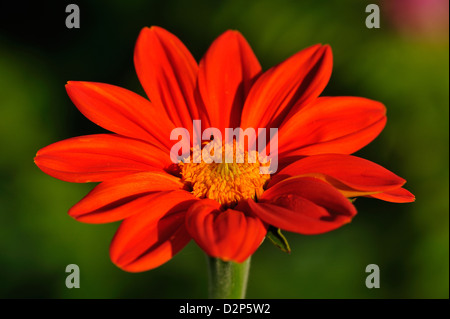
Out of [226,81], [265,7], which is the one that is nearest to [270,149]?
[226,81]

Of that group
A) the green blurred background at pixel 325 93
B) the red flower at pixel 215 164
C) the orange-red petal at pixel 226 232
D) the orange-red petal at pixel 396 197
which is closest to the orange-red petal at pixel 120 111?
the red flower at pixel 215 164

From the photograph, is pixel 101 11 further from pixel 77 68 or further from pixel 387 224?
pixel 387 224

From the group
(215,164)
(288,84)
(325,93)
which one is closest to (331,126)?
(288,84)

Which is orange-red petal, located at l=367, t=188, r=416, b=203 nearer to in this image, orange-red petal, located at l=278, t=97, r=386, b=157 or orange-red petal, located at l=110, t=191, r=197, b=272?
orange-red petal, located at l=278, t=97, r=386, b=157

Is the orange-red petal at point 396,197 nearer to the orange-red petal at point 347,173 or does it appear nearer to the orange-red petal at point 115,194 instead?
the orange-red petal at point 347,173

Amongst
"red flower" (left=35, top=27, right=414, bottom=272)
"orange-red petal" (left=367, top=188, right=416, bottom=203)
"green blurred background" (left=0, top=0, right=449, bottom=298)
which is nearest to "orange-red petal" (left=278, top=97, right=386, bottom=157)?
"red flower" (left=35, top=27, right=414, bottom=272)

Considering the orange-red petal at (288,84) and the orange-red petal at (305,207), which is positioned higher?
the orange-red petal at (288,84)

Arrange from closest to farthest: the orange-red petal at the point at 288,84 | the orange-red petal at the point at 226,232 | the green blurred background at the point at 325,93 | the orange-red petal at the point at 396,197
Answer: the orange-red petal at the point at 226,232 → the orange-red petal at the point at 396,197 → the orange-red petal at the point at 288,84 → the green blurred background at the point at 325,93
